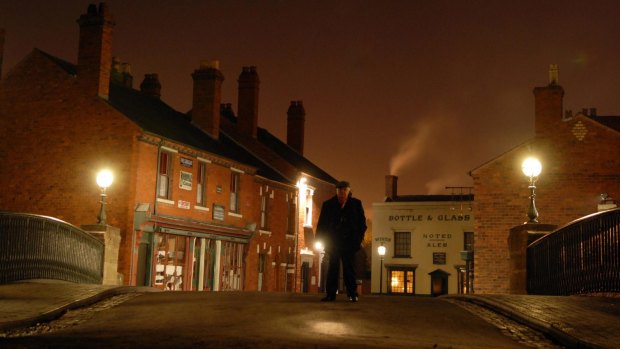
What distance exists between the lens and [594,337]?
8.14 meters

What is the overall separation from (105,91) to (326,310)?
20.3 meters

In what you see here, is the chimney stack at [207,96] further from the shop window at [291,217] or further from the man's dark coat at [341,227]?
the man's dark coat at [341,227]

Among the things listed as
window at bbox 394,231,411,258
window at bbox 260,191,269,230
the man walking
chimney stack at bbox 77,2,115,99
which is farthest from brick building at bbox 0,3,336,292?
window at bbox 394,231,411,258

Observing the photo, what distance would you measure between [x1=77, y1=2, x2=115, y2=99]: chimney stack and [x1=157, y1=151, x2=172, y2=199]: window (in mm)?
3149

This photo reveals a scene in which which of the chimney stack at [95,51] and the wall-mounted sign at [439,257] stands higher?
the chimney stack at [95,51]

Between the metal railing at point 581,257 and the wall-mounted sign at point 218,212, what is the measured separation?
18.6 meters

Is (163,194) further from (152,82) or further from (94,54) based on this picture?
(152,82)

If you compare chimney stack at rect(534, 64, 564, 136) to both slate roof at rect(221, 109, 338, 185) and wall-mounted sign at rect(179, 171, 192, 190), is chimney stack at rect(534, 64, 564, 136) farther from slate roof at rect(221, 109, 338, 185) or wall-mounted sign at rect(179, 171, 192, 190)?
slate roof at rect(221, 109, 338, 185)

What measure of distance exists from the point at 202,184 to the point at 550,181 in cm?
1395

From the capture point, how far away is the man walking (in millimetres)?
12023

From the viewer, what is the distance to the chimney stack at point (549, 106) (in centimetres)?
2778

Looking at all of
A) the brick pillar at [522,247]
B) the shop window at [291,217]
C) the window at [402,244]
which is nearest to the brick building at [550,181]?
the brick pillar at [522,247]

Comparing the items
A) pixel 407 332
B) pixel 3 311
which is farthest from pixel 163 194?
pixel 407 332

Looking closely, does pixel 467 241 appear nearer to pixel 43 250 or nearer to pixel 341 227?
pixel 43 250
